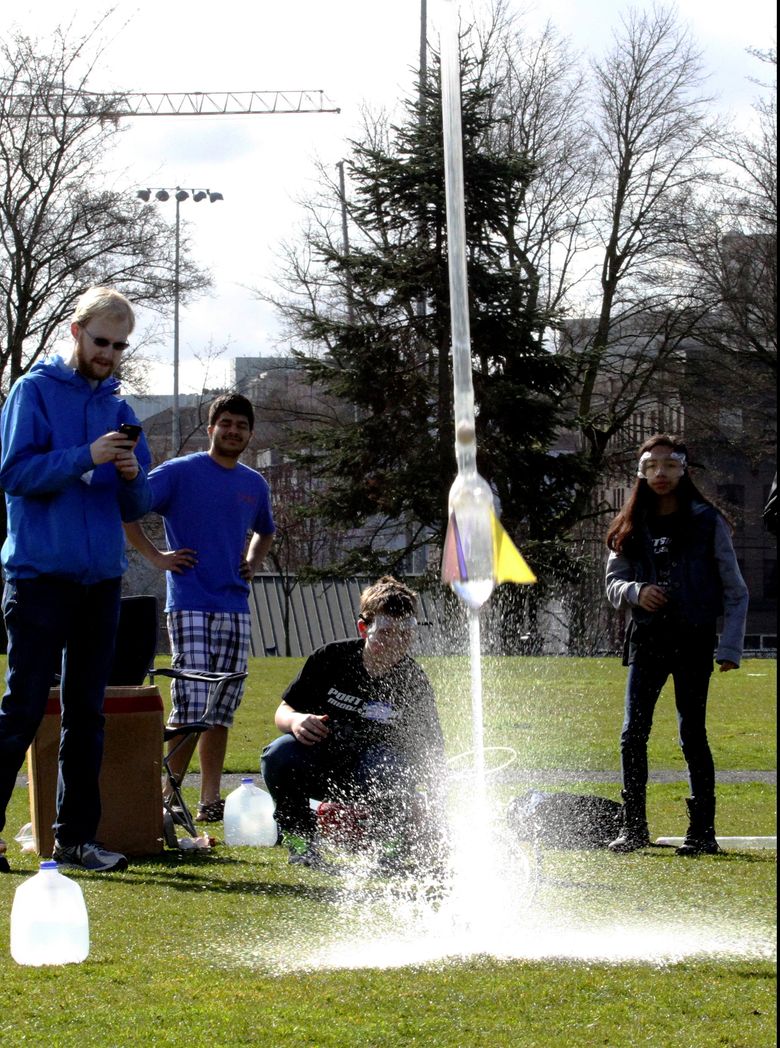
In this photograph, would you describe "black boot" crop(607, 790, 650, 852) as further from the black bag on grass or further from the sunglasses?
the sunglasses

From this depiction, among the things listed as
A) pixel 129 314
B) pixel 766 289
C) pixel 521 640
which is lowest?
pixel 521 640

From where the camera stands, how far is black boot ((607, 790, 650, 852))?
6430 mm

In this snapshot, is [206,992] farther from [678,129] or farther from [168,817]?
[678,129]

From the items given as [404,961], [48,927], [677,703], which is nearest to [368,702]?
[677,703]

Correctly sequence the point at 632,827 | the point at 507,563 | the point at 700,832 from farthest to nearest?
1. the point at 632,827
2. the point at 700,832
3. the point at 507,563

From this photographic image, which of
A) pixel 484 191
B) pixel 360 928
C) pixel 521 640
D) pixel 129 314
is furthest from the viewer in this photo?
pixel 484 191

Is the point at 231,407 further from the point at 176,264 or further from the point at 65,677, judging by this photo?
the point at 176,264

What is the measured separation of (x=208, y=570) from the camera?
23.2 ft

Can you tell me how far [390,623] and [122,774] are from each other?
126 cm

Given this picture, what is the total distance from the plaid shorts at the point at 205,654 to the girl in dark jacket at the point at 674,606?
1.81 metres

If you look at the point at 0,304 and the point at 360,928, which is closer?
the point at 360,928

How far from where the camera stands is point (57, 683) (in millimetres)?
6590

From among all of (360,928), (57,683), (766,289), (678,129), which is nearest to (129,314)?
(57,683)

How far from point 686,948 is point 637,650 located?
2628mm
